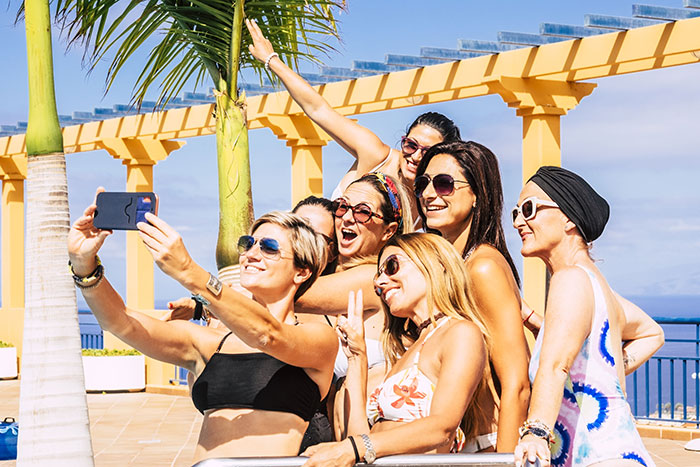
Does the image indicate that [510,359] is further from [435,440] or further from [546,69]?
[546,69]

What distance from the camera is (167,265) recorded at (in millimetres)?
2148

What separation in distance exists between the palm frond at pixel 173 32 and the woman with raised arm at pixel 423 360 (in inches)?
128

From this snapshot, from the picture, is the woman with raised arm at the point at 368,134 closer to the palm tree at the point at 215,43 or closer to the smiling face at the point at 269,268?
the smiling face at the point at 269,268

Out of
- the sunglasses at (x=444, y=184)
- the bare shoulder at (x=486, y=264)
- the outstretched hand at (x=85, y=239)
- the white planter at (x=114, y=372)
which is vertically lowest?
the white planter at (x=114, y=372)

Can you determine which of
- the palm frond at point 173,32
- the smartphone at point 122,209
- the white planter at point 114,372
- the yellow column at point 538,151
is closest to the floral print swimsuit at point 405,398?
the smartphone at point 122,209

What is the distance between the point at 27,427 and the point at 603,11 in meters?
5.97

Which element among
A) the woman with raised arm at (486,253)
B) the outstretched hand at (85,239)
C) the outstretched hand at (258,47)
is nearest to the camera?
the outstretched hand at (85,239)

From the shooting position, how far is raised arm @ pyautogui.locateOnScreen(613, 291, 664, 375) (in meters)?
2.63

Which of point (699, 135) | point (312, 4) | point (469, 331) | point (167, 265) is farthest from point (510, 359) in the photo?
point (699, 135)

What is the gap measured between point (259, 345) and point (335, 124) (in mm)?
1242

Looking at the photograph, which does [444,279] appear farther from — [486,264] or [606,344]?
[606,344]

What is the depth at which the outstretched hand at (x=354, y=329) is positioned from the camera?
256cm

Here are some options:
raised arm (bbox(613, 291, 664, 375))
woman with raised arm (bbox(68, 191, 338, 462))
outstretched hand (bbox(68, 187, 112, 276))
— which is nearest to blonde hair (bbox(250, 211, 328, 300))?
woman with raised arm (bbox(68, 191, 338, 462))

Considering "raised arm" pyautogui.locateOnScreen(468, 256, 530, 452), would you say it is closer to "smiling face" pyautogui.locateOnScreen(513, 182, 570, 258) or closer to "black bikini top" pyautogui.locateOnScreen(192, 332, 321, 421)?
"smiling face" pyautogui.locateOnScreen(513, 182, 570, 258)
